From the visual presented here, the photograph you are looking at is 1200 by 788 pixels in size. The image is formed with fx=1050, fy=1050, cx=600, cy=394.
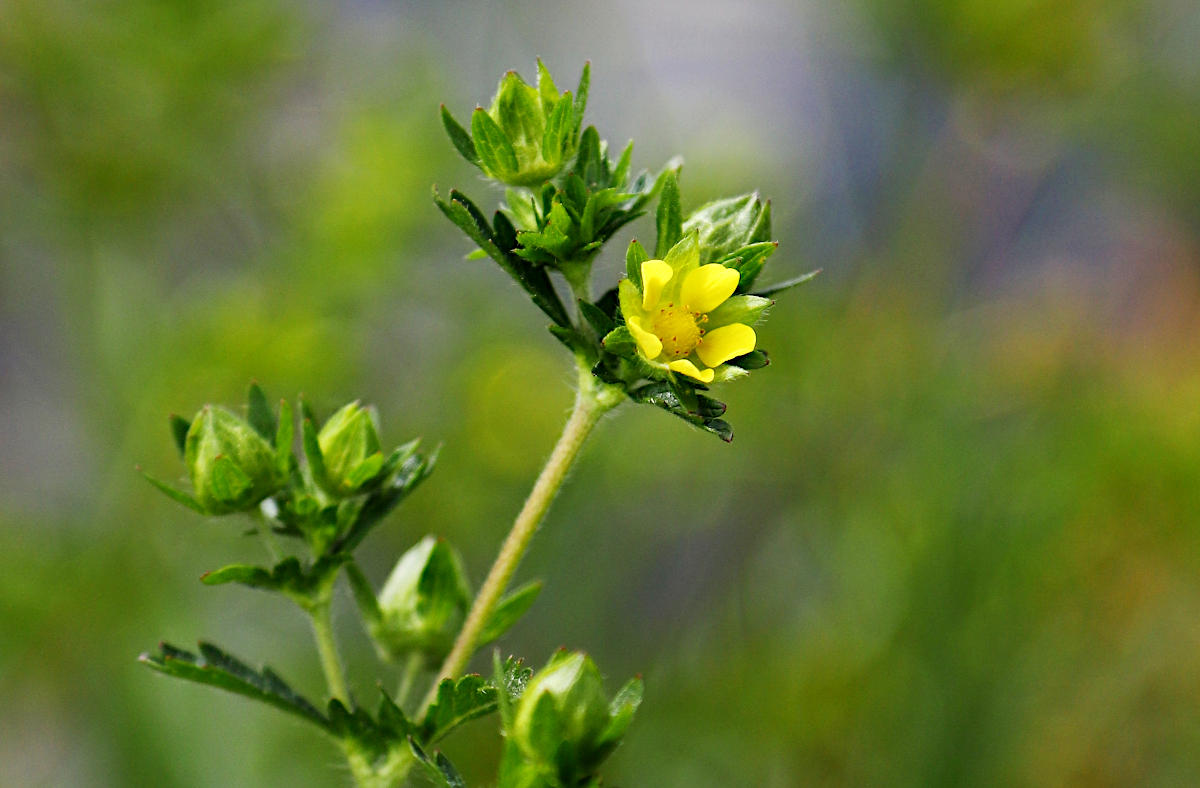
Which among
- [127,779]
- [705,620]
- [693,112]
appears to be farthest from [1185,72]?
[127,779]

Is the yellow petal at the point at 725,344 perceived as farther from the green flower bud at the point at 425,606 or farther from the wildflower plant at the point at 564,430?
the green flower bud at the point at 425,606

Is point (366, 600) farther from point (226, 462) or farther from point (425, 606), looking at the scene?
point (226, 462)

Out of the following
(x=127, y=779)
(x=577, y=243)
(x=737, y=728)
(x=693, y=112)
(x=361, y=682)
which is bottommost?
(x=737, y=728)

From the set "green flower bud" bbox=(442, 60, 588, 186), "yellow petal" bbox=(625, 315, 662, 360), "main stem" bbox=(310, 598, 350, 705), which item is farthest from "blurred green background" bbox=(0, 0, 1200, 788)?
"yellow petal" bbox=(625, 315, 662, 360)

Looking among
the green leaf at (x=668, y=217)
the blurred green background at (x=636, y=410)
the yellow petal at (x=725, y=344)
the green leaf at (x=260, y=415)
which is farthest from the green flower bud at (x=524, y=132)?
the blurred green background at (x=636, y=410)

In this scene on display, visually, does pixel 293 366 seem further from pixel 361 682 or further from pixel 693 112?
pixel 693 112
